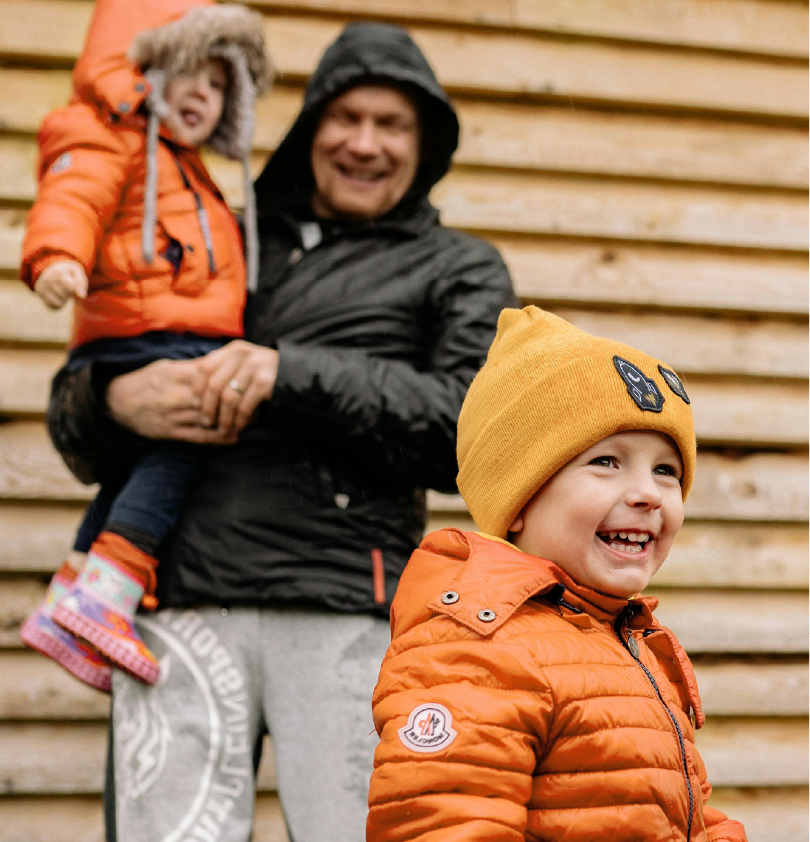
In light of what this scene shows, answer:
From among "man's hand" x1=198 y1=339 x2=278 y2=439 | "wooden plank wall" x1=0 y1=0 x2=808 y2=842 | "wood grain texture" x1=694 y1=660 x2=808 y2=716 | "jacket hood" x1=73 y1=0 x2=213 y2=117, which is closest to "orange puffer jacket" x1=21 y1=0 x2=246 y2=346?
"jacket hood" x1=73 y1=0 x2=213 y2=117

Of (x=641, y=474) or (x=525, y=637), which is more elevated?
(x=641, y=474)

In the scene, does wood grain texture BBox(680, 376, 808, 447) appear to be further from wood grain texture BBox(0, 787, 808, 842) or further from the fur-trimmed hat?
wood grain texture BBox(0, 787, 808, 842)

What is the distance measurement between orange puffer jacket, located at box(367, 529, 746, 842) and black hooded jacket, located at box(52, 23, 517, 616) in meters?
0.49

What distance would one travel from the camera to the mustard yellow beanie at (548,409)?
1.34 meters

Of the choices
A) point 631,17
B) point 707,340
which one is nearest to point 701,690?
point 707,340

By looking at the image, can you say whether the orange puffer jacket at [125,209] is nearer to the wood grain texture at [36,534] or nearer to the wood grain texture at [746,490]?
the wood grain texture at [36,534]

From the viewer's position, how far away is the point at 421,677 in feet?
3.93

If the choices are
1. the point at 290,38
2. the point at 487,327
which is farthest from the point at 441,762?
the point at 290,38

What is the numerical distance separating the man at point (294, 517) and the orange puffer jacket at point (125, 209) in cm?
14

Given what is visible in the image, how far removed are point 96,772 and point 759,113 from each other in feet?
10.7

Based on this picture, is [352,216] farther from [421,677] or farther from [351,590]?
[421,677]

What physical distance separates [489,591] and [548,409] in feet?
1.00

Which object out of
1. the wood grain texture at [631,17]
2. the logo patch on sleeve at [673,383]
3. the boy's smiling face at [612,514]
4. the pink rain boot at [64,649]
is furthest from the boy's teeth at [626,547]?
the wood grain texture at [631,17]

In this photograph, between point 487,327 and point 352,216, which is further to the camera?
point 352,216
